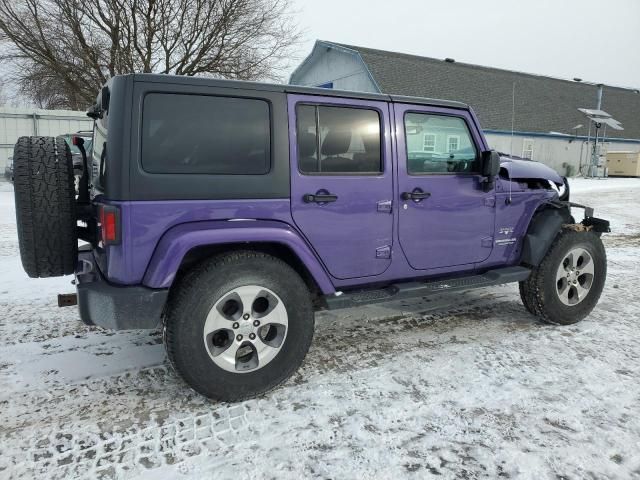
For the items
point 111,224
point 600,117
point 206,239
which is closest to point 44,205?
point 111,224

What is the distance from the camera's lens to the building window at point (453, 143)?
12.1 ft

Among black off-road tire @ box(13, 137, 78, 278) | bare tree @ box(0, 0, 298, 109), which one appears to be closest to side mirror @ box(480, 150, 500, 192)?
black off-road tire @ box(13, 137, 78, 278)

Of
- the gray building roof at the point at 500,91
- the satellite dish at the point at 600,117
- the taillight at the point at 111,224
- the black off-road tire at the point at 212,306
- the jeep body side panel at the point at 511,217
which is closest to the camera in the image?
the taillight at the point at 111,224

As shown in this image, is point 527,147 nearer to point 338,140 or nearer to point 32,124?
point 32,124

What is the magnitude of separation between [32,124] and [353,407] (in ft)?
61.3

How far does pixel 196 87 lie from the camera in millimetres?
2697

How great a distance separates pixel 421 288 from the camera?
138 inches

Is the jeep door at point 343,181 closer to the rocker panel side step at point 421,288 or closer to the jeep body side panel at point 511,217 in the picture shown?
the rocker panel side step at point 421,288

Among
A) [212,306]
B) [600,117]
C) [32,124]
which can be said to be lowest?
[212,306]

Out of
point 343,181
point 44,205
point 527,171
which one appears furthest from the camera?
point 527,171

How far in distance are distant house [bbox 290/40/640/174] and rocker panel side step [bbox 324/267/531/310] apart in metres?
20.1

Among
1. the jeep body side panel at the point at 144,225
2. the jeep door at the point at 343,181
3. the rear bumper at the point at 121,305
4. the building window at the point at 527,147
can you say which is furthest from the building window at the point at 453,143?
the building window at the point at 527,147

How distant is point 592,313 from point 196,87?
4.12 meters

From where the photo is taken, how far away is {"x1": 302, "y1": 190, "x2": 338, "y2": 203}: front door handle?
299 centimetres
